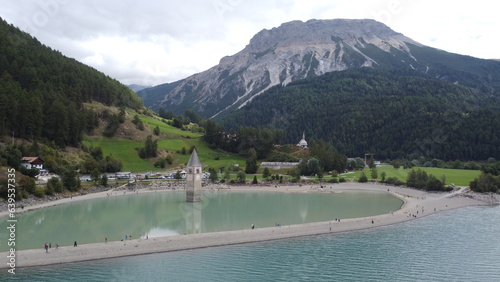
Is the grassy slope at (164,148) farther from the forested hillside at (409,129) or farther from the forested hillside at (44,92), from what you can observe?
the forested hillside at (409,129)

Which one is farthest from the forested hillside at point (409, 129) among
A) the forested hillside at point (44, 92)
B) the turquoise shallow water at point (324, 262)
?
the turquoise shallow water at point (324, 262)

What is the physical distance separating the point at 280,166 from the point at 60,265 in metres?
78.5

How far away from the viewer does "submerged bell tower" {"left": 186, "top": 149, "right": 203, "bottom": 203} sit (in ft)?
219

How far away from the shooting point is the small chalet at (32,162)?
226 ft

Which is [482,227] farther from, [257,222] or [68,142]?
[68,142]

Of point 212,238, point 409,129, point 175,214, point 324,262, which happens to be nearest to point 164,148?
point 175,214

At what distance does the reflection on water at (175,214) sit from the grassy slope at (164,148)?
21.7 meters

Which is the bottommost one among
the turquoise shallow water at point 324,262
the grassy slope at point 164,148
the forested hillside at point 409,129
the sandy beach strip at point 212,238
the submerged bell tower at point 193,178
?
the turquoise shallow water at point 324,262

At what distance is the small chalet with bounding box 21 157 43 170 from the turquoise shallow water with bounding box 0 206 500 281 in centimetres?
4374

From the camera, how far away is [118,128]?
4284 inches


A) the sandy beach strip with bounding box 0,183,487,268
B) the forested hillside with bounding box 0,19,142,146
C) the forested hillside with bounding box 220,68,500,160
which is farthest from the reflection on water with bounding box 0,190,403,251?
the forested hillside with bounding box 220,68,500,160

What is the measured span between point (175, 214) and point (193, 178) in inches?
429

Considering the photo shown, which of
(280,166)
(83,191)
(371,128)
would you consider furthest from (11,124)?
(371,128)

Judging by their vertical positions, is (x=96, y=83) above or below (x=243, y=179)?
above
